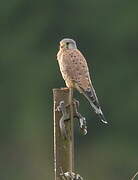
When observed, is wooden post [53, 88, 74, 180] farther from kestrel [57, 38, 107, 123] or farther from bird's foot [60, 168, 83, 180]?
kestrel [57, 38, 107, 123]

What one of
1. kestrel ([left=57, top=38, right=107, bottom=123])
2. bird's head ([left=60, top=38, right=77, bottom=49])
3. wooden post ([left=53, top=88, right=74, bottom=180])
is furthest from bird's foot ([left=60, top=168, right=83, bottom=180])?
bird's head ([left=60, top=38, right=77, bottom=49])

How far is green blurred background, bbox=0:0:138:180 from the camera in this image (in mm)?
22594

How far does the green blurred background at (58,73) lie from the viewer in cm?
2259

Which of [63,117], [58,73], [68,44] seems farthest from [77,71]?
[58,73]

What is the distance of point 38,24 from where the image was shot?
24875mm

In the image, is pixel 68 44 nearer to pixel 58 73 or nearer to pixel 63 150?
pixel 63 150

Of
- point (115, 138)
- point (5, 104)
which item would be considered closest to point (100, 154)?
point (115, 138)

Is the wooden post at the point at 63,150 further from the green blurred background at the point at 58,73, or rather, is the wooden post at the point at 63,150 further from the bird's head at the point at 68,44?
the green blurred background at the point at 58,73

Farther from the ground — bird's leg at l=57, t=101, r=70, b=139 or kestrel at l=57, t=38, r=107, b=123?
kestrel at l=57, t=38, r=107, b=123

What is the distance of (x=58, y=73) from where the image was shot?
23031mm

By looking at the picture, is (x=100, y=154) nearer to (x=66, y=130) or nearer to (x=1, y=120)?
(x=1, y=120)

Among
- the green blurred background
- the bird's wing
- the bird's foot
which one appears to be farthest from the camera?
the green blurred background

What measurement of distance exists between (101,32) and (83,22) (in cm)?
55

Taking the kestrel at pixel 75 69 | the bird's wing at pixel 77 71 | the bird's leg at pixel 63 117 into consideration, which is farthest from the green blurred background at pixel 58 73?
the bird's leg at pixel 63 117
